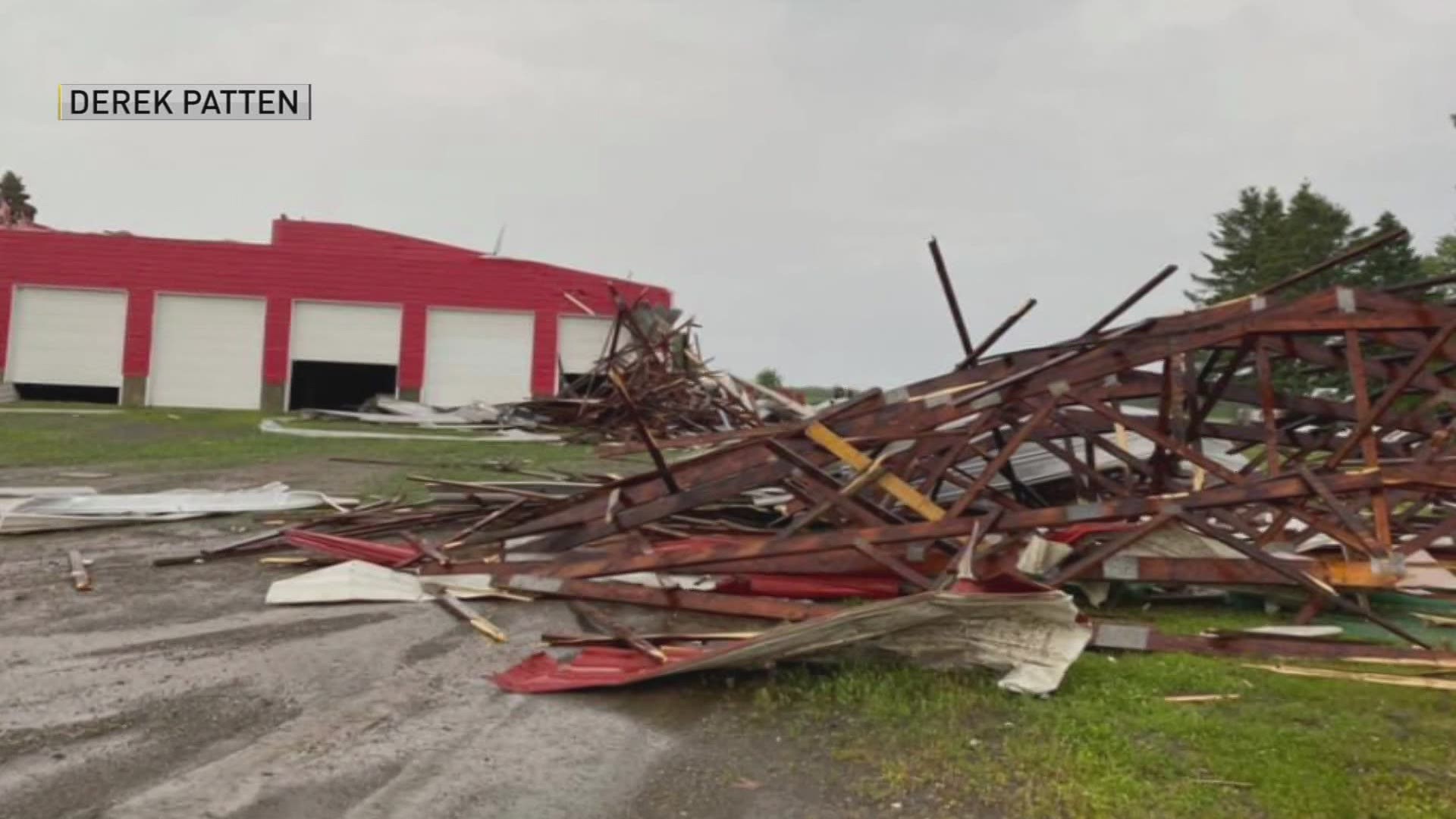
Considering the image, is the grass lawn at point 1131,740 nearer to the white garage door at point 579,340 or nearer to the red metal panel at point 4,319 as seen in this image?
the white garage door at point 579,340

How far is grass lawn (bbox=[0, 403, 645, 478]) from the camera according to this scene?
38.8 ft

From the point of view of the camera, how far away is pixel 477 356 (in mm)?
26250

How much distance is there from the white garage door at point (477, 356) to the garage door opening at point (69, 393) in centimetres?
901

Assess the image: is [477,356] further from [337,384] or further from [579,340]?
[337,384]

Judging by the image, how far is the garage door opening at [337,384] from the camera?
86.8ft

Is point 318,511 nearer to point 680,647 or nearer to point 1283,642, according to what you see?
point 680,647

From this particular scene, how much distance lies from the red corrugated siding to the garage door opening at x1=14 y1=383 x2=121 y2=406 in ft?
2.96

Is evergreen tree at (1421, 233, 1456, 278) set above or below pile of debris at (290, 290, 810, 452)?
above

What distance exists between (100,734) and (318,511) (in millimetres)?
4994

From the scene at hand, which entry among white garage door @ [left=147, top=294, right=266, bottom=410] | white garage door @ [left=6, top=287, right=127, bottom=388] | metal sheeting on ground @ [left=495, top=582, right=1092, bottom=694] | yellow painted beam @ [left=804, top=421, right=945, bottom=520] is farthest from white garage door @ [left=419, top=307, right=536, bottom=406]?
metal sheeting on ground @ [left=495, top=582, right=1092, bottom=694]

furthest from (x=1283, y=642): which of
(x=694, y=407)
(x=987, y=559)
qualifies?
(x=694, y=407)

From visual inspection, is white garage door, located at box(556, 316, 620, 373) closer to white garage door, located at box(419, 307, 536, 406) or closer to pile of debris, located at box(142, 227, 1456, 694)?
white garage door, located at box(419, 307, 536, 406)

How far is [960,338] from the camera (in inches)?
224

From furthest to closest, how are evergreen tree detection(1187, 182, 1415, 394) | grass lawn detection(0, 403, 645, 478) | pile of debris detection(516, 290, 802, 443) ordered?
evergreen tree detection(1187, 182, 1415, 394), pile of debris detection(516, 290, 802, 443), grass lawn detection(0, 403, 645, 478)
